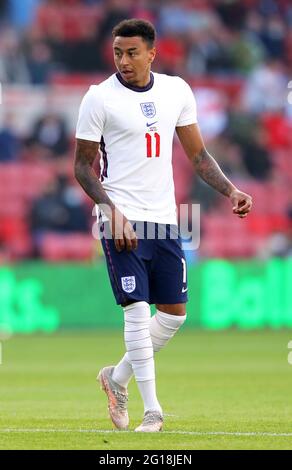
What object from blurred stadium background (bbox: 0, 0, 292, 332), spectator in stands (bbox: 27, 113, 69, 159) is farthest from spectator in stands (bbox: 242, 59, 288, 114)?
spectator in stands (bbox: 27, 113, 69, 159)

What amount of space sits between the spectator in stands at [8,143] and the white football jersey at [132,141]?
1408 cm

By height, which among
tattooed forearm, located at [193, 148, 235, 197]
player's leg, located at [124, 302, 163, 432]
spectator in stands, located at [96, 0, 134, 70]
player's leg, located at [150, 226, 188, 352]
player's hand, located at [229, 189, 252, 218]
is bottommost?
player's leg, located at [124, 302, 163, 432]

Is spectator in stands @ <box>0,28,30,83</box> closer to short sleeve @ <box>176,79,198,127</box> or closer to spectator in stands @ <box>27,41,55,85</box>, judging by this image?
spectator in stands @ <box>27,41,55,85</box>

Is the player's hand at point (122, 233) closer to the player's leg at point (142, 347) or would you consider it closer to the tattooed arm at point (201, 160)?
the player's leg at point (142, 347)

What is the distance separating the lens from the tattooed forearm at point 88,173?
7.74m

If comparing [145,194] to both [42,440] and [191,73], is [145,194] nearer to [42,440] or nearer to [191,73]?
[42,440]

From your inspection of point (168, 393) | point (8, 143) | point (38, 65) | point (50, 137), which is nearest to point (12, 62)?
point (38, 65)

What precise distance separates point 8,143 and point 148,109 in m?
14.5

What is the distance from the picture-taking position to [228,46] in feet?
83.1

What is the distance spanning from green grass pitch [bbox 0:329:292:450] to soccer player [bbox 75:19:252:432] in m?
0.49

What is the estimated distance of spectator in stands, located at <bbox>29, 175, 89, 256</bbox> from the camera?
2055cm

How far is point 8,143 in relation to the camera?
873 inches
